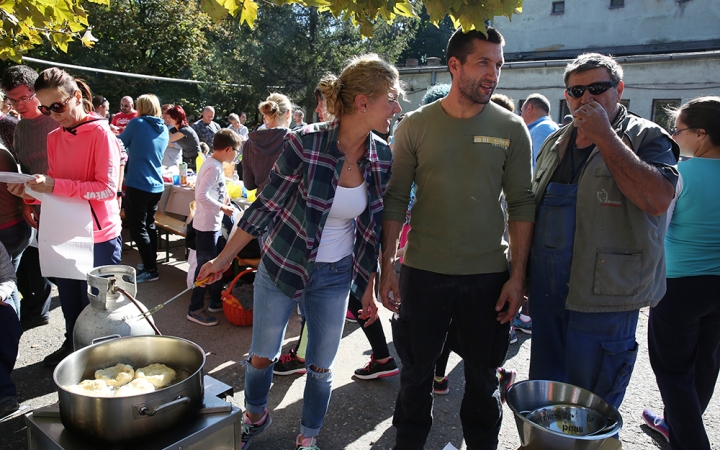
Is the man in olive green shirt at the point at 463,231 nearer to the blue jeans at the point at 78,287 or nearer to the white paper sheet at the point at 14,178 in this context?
the blue jeans at the point at 78,287

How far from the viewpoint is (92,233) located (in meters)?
3.29

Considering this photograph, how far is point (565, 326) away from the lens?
97.0 inches

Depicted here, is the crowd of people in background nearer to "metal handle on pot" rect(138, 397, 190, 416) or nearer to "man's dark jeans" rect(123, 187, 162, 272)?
"metal handle on pot" rect(138, 397, 190, 416)

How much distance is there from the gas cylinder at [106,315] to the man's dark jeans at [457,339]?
4.59 feet

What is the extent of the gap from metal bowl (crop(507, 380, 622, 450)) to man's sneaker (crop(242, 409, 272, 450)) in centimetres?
150

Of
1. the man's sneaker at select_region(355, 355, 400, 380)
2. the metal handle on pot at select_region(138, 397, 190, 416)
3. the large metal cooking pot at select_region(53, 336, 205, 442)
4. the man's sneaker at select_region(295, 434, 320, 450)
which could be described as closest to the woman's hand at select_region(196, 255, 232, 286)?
the large metal cooking pot at select_region(53, 336, 205, 442)

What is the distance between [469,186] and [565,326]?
32.7 inches

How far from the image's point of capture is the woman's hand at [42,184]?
3.12m

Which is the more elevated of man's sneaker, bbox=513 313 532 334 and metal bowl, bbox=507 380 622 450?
metal bowl, bbox=507 380 622 450

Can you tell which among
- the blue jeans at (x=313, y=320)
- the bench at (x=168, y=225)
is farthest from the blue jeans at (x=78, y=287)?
the bench at (x=168, y=225)

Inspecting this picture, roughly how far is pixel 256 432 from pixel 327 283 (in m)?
0.99

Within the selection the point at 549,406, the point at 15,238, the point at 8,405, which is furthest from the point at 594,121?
the point at 15,238

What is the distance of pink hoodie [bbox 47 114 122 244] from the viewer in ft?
10.6

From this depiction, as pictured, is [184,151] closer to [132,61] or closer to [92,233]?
[92,233]
